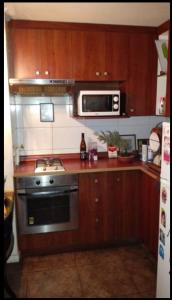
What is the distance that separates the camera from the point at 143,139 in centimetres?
308

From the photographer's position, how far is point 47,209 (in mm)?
2441

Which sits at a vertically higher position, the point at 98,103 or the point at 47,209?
the point at 98,103

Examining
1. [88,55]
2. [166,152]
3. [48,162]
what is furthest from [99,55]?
[166,152]

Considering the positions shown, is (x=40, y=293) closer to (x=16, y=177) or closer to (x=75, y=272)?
(x=75, y=272)

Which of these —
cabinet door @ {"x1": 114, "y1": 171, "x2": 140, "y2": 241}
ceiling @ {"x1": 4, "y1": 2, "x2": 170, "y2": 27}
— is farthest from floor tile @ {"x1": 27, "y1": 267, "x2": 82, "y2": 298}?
ceiling @ {"x1": 4, "y1": 2, "x2": 170, "y2": 27}

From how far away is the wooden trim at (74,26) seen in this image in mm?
2406

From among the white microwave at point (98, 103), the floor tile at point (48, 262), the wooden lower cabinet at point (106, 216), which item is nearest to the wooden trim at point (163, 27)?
the white microwave at point (98, 103)

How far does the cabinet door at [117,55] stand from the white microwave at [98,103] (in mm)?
240

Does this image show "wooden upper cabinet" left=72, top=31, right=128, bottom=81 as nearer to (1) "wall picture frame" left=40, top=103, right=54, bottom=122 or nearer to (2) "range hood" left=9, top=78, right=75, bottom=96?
(2) "range hood" left=9, top=78, right=75, bottom=96

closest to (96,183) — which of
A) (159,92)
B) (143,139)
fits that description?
(143,139)

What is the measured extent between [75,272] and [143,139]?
171 cm

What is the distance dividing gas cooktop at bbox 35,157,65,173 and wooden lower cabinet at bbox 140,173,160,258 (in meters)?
0.85

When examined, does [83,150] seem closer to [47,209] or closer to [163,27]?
[47,209]

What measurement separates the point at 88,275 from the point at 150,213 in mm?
801
